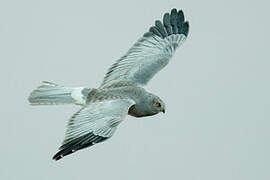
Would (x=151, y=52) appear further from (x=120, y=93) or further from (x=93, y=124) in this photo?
(x=93, y=124)

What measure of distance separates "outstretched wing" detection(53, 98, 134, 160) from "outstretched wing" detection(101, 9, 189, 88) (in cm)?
161

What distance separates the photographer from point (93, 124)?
9570mm

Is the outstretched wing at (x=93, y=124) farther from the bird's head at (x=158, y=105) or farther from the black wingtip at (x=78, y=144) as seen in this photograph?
the bird's head at (x=158, y=105)

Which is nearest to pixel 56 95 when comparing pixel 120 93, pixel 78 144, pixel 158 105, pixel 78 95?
pixel 78 95

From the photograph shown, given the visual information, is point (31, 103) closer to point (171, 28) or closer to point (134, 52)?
point (134, 52)

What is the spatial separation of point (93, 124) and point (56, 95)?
2.20m

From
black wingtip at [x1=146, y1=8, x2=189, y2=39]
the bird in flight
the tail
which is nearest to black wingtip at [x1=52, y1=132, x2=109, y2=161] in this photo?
the bird in flight

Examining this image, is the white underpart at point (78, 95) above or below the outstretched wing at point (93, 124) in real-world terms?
above

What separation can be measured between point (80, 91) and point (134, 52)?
1774 mm

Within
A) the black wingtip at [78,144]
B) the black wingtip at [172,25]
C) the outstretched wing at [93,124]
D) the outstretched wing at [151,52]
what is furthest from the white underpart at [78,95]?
the black wingtip at [172,25]

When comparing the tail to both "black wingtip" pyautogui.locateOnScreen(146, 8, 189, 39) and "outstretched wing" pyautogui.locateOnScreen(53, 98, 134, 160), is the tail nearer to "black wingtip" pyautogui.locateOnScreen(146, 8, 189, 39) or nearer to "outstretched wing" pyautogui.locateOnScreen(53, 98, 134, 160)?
"outstretched wing" pyautogui.locateOnScreen(53, 98, 134, 160)

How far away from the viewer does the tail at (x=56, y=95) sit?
11242mm

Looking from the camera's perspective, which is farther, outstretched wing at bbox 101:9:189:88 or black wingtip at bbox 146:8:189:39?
black wingtip at bbox 146:8:189:39

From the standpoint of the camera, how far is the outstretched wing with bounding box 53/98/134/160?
912 centimetres
